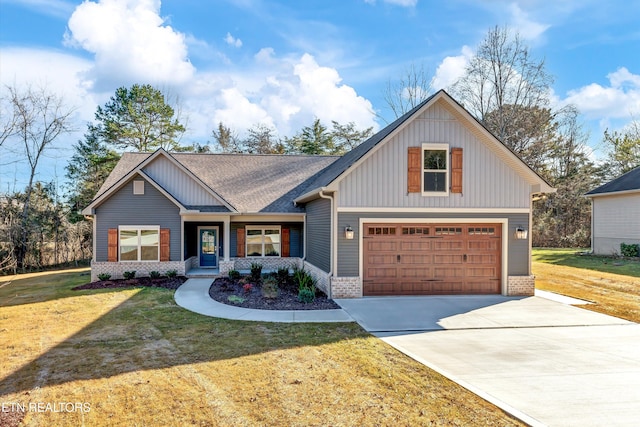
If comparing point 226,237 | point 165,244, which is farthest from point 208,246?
point 165,244

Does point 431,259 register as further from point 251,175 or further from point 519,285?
point 251,175

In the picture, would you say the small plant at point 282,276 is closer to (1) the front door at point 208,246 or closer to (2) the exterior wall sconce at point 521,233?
(1) the front door at point 208,246

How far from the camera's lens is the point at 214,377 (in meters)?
5.56

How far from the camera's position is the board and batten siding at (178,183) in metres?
15.6

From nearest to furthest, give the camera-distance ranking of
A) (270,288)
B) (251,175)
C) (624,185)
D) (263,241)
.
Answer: (270,288), (263,241), (251,175), (624,185)

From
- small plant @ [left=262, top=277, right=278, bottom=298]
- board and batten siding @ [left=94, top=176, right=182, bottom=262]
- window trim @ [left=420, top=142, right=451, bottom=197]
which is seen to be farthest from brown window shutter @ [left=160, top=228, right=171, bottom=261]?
window trim @ [left=420, top=142, right=451, bottom=197]

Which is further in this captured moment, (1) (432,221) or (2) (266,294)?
(2) (266,294)

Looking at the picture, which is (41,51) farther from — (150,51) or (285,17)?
(285,17)

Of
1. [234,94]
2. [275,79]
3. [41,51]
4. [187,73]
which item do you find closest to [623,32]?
[275,79]

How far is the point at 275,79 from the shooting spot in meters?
24.1

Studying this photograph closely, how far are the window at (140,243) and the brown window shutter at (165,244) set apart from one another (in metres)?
0.16

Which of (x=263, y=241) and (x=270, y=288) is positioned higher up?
(x=263, y=241)

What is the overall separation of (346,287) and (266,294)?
257 cm

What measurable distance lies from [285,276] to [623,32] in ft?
62.8
